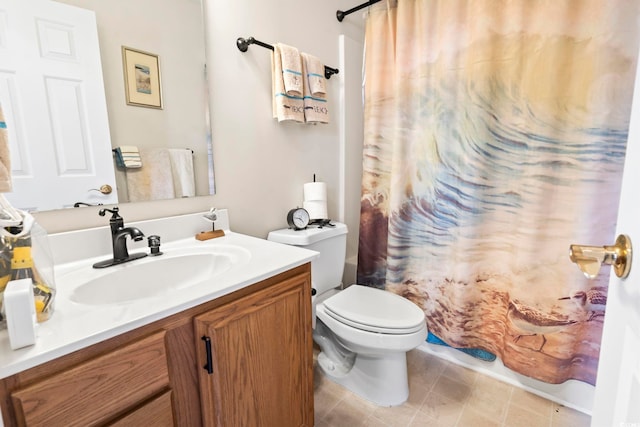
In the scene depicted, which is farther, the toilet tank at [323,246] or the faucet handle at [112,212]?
the toilet tank at [323,246]

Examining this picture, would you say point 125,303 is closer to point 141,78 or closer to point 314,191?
point 141,78

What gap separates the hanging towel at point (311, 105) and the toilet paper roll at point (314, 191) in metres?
0.33

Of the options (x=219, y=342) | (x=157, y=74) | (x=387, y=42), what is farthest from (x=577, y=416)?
(x=157, y=74)

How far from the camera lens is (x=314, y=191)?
5.54 feet

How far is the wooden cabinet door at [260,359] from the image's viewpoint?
0.81 metres

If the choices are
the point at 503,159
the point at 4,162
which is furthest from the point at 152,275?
the point at 503,159

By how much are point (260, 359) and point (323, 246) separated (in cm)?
74

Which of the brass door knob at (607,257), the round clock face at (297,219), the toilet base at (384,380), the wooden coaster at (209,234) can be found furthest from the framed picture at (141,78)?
the toilet base at (384,380)

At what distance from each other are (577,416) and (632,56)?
1481 mm

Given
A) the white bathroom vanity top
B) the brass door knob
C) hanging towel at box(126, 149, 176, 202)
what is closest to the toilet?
the white bathroom vanity top

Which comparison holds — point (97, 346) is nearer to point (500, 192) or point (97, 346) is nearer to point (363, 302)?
point (363, 302)

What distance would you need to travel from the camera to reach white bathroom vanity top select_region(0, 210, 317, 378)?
0.56 metres

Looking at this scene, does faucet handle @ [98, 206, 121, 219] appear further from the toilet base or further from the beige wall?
the toilet base

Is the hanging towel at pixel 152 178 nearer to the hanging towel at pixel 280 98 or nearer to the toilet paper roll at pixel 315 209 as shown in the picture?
the hanging towel at pixel 280 98
